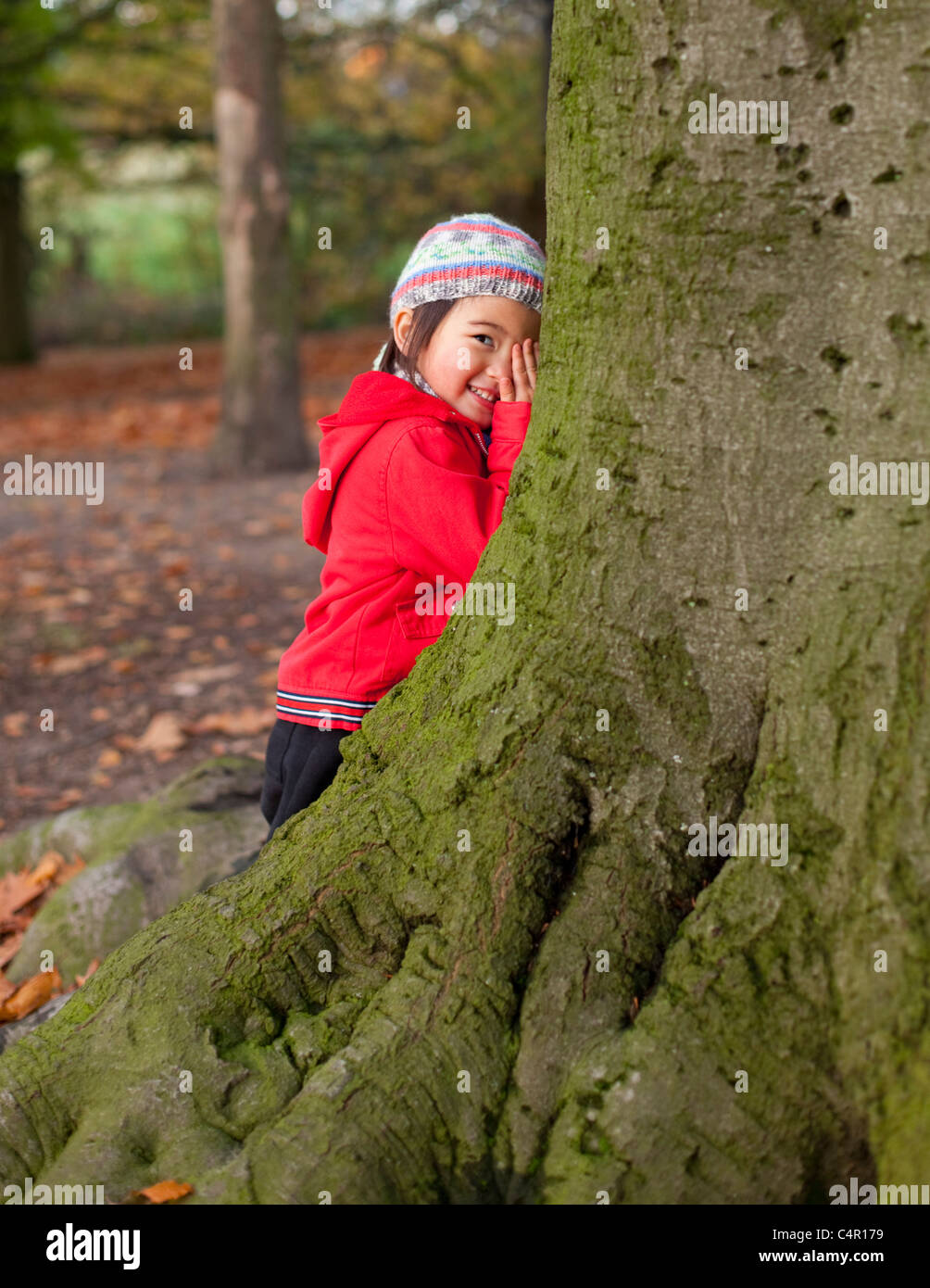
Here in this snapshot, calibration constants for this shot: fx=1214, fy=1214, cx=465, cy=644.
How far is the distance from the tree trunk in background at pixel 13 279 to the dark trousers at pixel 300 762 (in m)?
19.8

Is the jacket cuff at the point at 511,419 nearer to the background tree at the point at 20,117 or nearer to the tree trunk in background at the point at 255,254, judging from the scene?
the tree trunk in background at the point at 255,254

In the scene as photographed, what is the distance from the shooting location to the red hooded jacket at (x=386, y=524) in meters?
2.64

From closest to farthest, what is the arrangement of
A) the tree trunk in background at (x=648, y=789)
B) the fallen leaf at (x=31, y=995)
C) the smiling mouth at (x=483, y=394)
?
the tree trunk in background at (x=648, y=789) → the smiling mouth at (x=483, y=394) → the fallen leaf at (x=31, y=995)

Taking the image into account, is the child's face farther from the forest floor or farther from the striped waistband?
the forest floor

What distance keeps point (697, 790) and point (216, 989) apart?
101 centimetres

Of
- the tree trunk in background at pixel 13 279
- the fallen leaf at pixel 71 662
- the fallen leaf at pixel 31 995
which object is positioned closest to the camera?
the fallen leaf at pixel 31 995

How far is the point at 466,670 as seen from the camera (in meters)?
2.38

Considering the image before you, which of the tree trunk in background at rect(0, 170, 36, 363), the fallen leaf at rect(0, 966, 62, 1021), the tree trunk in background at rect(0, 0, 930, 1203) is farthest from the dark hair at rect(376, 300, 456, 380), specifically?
the tree trunk in background at rect(0, 170, 36, 363)

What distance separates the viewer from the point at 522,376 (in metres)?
2.70

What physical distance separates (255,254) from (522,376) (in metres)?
8.00

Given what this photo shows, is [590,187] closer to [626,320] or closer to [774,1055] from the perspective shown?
[626,320]

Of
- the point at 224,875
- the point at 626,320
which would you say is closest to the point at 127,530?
the point at 224,875

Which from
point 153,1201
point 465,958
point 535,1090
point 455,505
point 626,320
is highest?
point 626,320

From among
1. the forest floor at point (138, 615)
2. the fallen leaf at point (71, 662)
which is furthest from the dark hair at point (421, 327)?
the fallen leaf at point (71, 662)
